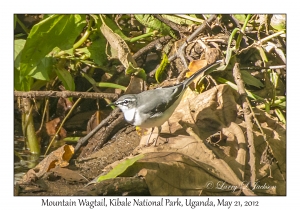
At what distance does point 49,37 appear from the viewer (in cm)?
568

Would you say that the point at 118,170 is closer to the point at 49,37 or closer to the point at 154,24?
the point at 49,37

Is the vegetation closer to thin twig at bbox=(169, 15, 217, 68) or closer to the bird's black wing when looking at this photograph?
thin twig at bbox=(169, 15, 217, 68)

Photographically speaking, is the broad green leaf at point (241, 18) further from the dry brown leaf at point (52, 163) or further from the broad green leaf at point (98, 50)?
the dry brown leaf at point (52, 163)

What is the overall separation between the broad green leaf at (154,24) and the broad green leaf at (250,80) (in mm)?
866

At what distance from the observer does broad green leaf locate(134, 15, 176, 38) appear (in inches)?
240

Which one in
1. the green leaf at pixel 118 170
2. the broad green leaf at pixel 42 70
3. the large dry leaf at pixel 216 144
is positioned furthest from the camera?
the broad green leaf at pixel 42 70

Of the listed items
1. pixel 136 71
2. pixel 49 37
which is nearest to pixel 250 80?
pixel 136 71

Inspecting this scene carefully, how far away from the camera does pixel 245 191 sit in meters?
4.73

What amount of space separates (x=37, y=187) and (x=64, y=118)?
169 centimetres

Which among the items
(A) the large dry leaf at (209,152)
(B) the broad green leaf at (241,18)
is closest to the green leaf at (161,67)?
(A) the large dry leaf at (209,152)

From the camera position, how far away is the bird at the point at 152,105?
17.3ft

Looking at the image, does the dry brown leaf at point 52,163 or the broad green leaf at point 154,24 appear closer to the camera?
the dry brown leaf at point 52,163
